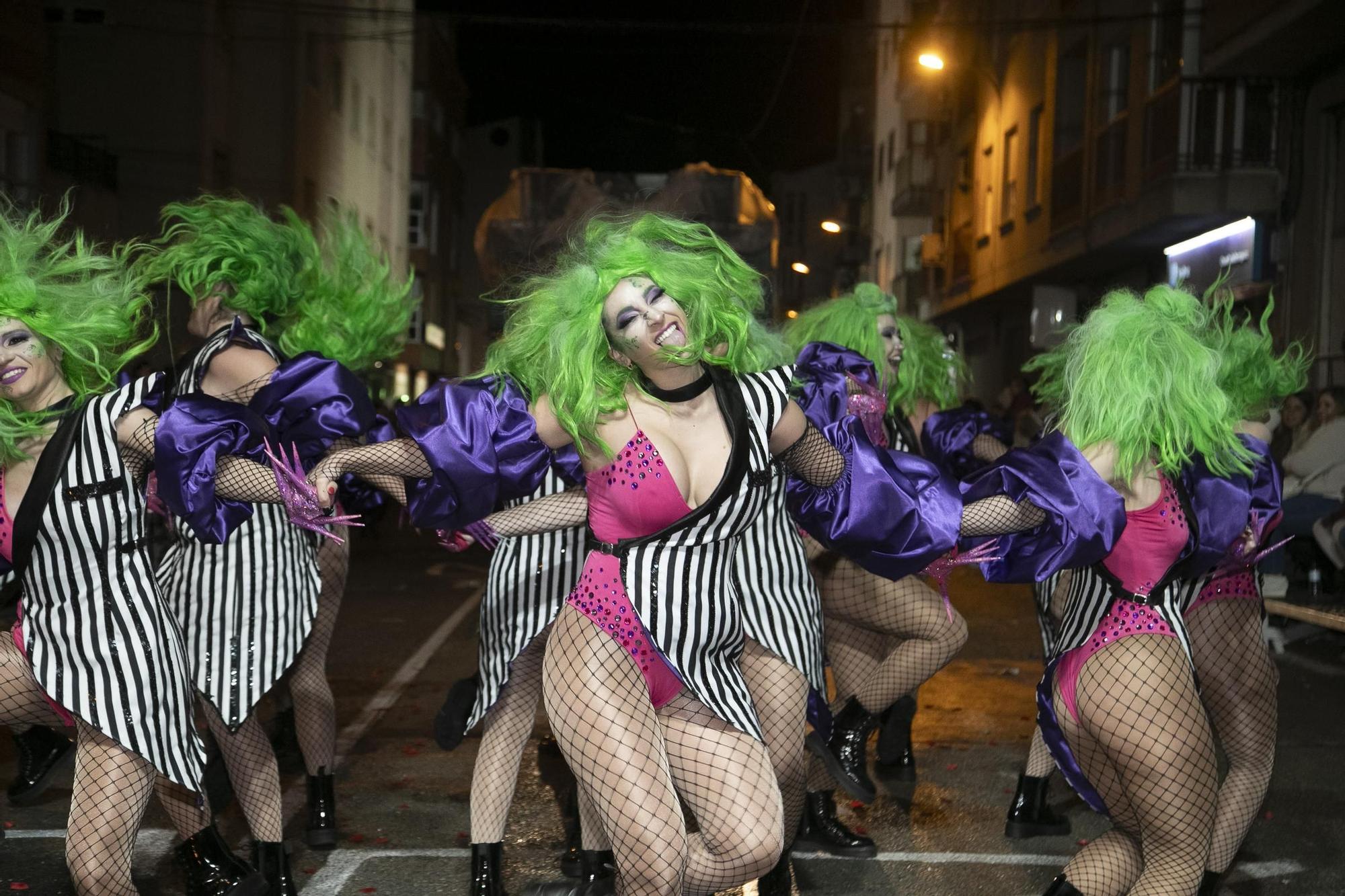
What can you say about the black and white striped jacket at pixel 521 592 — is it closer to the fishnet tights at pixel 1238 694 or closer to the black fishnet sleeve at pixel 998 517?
the black fishnet sleeve at pixel 998 517

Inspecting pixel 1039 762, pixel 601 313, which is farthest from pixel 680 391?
pixel 1039 762

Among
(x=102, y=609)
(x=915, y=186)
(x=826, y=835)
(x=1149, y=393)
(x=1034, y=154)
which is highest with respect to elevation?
(x=915, y=186)

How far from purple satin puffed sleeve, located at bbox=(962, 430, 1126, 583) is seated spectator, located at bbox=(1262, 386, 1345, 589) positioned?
736 centimetres

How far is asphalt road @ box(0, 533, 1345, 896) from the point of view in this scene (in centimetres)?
476

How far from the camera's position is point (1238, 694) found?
438cm

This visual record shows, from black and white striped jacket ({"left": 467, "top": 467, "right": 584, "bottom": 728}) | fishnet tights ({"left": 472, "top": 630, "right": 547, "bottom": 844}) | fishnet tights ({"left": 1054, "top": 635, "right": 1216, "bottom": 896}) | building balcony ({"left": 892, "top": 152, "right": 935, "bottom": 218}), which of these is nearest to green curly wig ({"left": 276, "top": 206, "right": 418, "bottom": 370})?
black and white striped jacket ({"left": 467, "top": 467, "right": 584, "bottom": 728})

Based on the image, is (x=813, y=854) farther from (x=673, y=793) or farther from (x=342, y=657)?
(x=342, y=657)

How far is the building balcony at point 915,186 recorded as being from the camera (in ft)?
113

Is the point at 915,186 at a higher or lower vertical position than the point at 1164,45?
higher

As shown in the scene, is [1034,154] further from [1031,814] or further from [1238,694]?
[1238,694]

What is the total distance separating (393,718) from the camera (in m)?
7.16

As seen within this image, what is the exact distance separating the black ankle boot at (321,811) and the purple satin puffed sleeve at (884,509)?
213cm

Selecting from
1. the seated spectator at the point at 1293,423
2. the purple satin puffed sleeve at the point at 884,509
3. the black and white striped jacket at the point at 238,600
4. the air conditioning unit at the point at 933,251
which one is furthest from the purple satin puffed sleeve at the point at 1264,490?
the air conditioning unit at the point at 933,251

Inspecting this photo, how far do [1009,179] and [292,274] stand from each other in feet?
68.9
